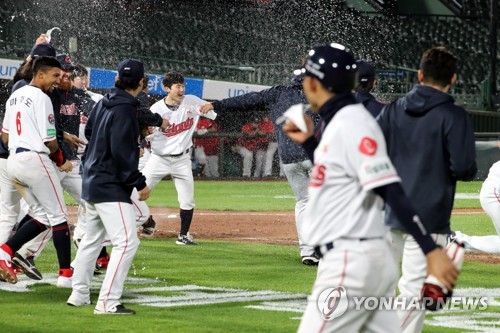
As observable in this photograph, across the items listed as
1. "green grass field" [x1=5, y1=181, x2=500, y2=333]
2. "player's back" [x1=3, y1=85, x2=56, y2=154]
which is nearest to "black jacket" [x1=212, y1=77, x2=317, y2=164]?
"green grass field" [x1=5, y1=181, x2=500, y2=333]

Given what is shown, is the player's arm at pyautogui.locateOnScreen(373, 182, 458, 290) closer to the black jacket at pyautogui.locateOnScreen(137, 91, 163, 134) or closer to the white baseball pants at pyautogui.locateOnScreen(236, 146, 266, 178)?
the black jacket at pyautogui.locateOnScreen(137, 91, 163, 134)

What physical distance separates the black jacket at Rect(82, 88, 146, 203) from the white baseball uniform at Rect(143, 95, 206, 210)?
5.04m

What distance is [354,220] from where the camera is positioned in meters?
3.80

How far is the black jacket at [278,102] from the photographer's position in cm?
971

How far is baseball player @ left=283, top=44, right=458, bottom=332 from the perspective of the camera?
371 centimetres

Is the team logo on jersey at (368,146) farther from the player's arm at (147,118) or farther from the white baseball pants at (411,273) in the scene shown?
the player's arm at (147,118)

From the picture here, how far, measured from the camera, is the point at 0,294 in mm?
7859

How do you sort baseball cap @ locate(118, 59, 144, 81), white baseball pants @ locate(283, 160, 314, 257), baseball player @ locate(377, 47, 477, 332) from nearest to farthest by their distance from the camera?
baseball player @ locate(377, 47, 477, 332) → baseball cap @ locate(118, 59, 144, 81) → white baseball pants @ locate(283, 160, 314, 257)

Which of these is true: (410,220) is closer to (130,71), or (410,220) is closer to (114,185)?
(114,185)

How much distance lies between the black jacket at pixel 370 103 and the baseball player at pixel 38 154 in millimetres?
2517

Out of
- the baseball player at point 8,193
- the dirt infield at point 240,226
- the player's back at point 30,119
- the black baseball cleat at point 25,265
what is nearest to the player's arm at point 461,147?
the player's back at point 30,119

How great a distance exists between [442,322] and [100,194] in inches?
102

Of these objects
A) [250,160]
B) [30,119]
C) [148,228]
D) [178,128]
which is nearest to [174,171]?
[178,128]

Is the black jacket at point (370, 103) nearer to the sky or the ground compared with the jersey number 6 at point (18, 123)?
nearer to the sky
